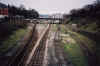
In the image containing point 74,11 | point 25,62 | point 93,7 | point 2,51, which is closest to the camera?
point 25,62

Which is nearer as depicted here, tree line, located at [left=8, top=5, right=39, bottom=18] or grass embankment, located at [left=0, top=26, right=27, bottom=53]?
grass embankment, located at [left=0, top=26, right=27, bottom=53]

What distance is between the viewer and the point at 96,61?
36.9 feet

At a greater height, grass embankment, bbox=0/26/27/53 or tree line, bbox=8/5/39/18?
tree line, bbox=8/5/39/18

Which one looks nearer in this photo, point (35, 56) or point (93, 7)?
point (35, 56)

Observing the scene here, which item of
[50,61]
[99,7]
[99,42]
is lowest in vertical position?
[50,61]

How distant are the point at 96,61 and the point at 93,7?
21572mm

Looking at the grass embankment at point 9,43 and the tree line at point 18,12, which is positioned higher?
the tree line at point 18,12

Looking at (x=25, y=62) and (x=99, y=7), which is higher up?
(x=99, y=7)

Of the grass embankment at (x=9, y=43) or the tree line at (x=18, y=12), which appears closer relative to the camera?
the grass embankment at (x=9, y=43)

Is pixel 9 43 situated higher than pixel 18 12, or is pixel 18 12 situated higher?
pixel 18 12

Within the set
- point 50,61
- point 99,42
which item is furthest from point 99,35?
point 50,61

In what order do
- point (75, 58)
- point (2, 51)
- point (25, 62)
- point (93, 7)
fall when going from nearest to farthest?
point (25, 62)
point (75, 58)
point (2, 51)
point (93, 7)

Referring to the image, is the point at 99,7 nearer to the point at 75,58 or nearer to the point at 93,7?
the point at 93,7

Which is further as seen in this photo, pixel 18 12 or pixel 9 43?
pixel 18 12
